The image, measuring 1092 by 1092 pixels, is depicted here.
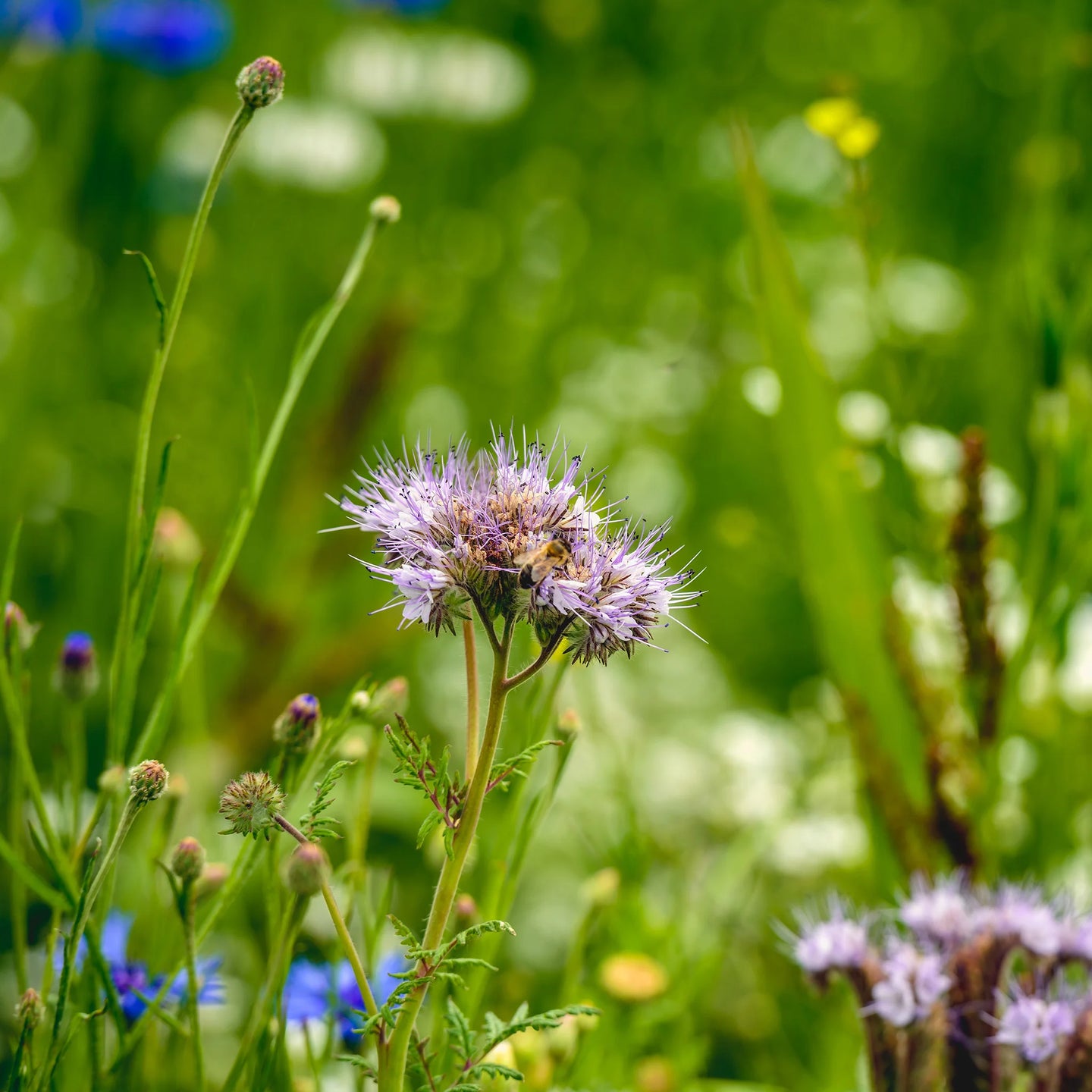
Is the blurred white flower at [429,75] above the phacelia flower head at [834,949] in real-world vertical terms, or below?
above

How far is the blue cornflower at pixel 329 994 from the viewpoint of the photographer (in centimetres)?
81

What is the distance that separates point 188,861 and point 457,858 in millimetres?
137

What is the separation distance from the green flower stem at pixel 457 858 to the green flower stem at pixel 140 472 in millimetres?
230

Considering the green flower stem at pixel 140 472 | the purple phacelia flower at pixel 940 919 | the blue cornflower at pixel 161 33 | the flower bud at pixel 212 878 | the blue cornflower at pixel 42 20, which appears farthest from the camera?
the blue cornflower at pixel 161 33

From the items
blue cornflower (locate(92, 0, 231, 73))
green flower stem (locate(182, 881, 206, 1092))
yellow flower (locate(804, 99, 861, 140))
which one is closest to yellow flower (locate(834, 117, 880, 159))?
yellow flower (locate(804, 99, 861, 140))

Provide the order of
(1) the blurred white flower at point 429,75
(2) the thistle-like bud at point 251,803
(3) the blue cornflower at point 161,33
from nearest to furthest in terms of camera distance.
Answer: (2) the thistle-like bud at point 251,803 → (3) the blue cornflower at point 161,33 → (1) the blurred white flower at point 429,75

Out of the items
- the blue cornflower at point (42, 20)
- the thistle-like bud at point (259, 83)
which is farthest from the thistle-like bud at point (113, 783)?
the blue cornflower at point (42, 20)

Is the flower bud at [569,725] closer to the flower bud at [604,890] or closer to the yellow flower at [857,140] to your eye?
the flower bud at [604,890]

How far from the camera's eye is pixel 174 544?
1063mm

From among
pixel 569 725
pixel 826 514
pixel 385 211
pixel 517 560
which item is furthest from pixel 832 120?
pixel 517 560

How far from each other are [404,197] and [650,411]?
0.76 metres

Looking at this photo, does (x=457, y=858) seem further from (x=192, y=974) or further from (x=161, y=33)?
(x=161, y=33)

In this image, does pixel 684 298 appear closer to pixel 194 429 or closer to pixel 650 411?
pixel 650 411

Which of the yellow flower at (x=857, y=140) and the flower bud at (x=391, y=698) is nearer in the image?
the flower bud at (x=391, y=698)
